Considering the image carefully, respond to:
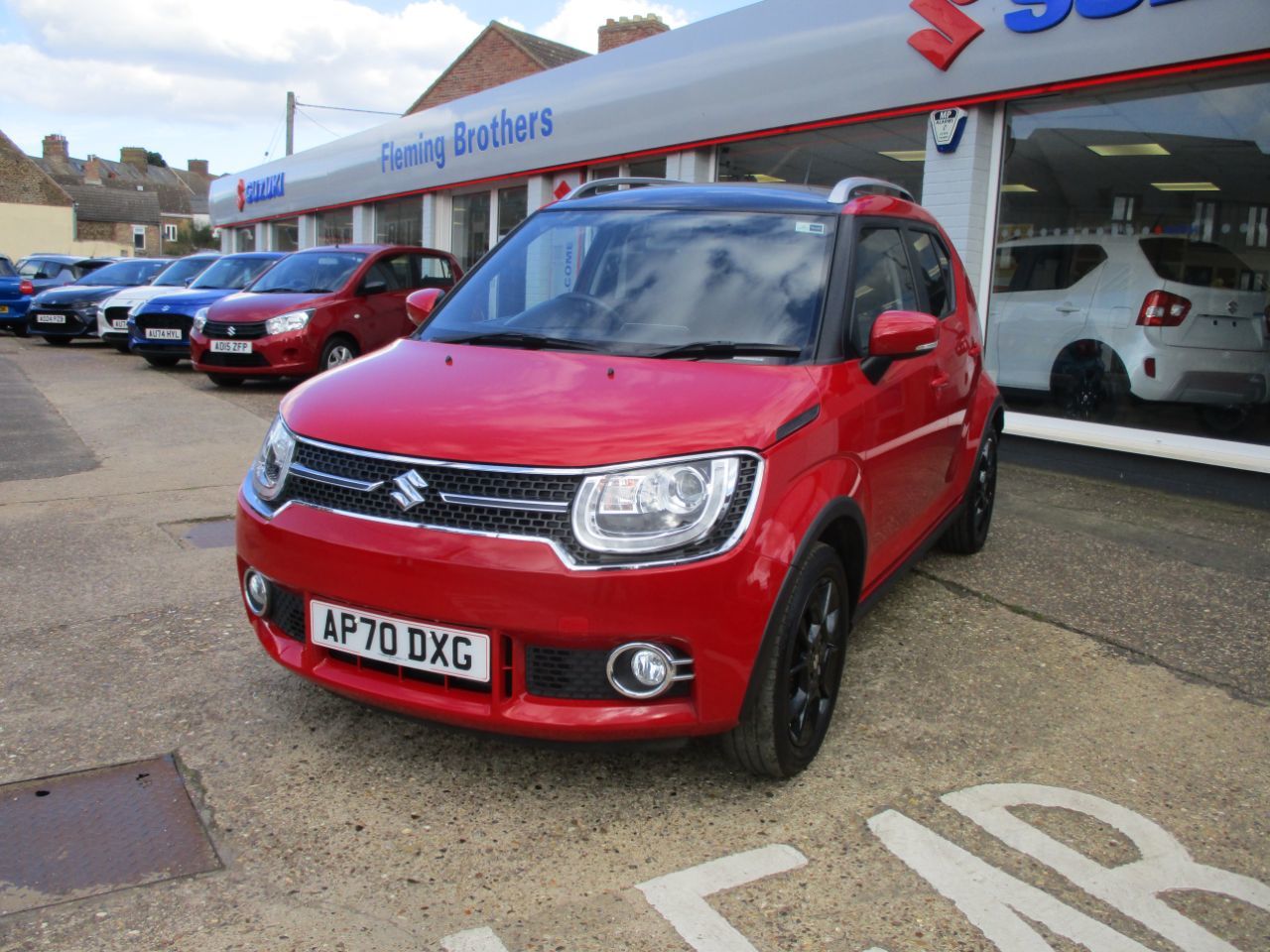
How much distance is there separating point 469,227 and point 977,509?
13.8m

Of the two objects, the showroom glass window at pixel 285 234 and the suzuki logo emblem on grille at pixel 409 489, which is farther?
the showroom glass window at pixel 285 234

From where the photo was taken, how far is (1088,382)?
8.81 metres

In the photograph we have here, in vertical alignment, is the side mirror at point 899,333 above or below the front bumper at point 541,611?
above

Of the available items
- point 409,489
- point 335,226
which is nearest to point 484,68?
point 335,226

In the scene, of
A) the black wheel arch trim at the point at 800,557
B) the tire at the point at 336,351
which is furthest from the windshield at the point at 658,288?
the tire at the point at 336,351

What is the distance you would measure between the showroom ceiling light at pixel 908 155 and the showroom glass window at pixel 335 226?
14.9 m

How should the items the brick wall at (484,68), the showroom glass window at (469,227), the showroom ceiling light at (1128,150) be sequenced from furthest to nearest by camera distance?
the brick wall at (484,68)
the showroom glass window at (469,227)
the showroom ceiling light at (1128,150)

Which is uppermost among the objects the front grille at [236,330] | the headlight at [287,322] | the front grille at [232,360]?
the headlight at [287,322]

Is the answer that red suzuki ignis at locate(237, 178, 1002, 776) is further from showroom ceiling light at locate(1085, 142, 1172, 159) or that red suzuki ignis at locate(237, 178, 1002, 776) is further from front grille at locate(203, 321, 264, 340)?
front grille at locate(203, 321, 264, 340)

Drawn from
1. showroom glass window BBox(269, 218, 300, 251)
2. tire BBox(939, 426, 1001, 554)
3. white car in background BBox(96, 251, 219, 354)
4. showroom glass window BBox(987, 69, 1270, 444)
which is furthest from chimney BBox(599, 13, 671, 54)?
tire BBox(939, 426, 1001, 554)

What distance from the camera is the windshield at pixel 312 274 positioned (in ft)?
40.8

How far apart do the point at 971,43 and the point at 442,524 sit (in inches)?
293

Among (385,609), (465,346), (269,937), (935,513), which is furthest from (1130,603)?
(269,937)

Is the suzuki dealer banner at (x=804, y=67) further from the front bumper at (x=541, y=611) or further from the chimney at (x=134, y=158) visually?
the chimney at (x=134, y=158)
